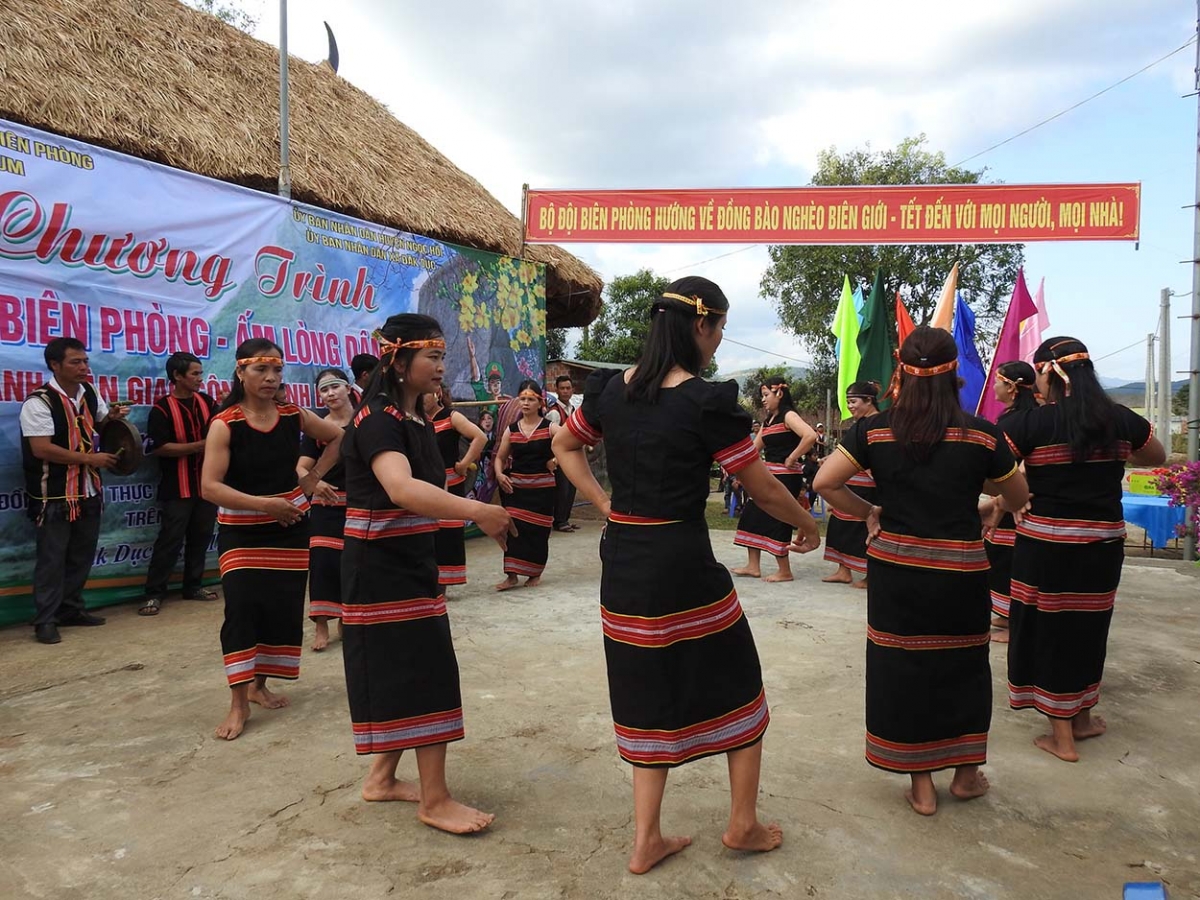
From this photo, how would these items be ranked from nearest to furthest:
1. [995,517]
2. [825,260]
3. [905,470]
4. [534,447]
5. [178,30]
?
[905,470] → [995,517] → [534,447] → [178,30] → [825,260]

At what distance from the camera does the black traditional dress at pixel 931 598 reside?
290 cm

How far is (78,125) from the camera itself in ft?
19.0

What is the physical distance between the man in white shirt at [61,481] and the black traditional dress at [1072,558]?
5.48 meters

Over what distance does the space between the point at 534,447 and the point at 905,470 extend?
432 cm

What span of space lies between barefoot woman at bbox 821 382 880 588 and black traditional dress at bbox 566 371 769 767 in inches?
169

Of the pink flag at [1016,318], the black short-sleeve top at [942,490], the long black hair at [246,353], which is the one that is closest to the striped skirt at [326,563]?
the long black hair at [246,353]

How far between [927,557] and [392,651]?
73.6 inches

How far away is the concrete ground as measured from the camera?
2.52 meters

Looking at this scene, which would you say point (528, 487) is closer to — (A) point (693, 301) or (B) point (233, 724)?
(B) point (233, 724)

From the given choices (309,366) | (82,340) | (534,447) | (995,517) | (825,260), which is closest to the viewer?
(995,517)

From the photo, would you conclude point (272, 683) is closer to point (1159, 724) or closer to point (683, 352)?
point (683, 352)

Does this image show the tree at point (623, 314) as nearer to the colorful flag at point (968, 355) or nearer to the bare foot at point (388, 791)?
the colorful flag at point (968, 355)

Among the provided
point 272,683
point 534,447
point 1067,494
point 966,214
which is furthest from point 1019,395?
point 966,214

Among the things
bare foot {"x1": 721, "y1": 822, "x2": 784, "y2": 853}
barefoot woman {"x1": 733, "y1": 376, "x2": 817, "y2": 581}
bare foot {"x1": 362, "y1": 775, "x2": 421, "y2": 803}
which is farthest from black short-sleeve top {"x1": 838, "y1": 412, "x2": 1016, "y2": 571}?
barefoot woman {"x1": 733, "y1": 376, "x2": 817, "y2": 581}
